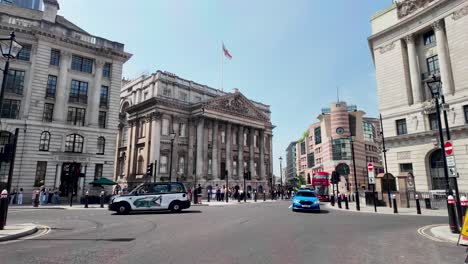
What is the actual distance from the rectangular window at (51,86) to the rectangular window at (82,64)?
2.61 metres

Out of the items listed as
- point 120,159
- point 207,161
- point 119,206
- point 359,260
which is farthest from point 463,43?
point 120,159

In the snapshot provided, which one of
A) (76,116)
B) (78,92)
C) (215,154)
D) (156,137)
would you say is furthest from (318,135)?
(76,116)

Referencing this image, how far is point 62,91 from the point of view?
103ft

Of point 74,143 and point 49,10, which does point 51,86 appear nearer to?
point 74,143

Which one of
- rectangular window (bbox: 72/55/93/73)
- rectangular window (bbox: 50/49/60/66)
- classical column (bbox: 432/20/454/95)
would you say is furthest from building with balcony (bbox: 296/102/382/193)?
rectangular window (bbox: 50/49/60/66)

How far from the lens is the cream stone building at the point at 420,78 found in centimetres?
2780

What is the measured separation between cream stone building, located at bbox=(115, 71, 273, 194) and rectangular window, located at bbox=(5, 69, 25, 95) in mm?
19082

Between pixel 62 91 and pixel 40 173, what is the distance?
9187 mm

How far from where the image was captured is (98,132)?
108ft

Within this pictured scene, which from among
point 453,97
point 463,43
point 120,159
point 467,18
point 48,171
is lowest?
point 48,171

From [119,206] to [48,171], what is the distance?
17572mm

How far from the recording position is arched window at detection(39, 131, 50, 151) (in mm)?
29417

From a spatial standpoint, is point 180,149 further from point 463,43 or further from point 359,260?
point 359,260

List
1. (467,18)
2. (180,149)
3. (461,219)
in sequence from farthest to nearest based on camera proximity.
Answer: (180,149)
(467,18)
(461,219)
